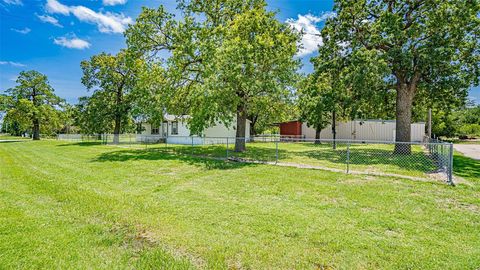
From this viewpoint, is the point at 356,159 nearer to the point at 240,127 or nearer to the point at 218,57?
Answer: the point at 240,127

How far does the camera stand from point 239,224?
461 cm

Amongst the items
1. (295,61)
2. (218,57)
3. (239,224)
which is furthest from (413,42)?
(239,224)

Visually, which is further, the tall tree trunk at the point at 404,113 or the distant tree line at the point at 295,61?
the tall tree trunk at the point at 404,113

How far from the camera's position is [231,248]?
366 cm

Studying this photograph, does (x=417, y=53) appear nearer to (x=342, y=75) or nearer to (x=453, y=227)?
(x=342, y=75)

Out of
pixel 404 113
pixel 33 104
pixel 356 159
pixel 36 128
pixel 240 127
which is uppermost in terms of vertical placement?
pixel 33 104

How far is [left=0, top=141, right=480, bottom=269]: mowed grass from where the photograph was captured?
11.1 ft

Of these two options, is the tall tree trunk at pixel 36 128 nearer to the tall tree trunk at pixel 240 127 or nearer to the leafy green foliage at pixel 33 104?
the leafy green foliage at pixel 33 104

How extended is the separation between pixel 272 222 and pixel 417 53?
1379 cm

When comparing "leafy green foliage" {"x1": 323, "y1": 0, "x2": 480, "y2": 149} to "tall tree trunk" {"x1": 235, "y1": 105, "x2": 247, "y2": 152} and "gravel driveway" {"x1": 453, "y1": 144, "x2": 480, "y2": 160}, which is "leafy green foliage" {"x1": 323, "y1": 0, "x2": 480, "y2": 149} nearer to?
"gravel driveway" {"x1": 453, "y1": 144, "x2": 480, "y2": 160}

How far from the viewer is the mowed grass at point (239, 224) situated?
11.1 ft

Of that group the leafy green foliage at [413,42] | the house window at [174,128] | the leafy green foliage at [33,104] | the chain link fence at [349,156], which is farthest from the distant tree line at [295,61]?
the leafy green foliage at [33,104]

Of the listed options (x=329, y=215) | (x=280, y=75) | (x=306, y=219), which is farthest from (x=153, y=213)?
(x=280, y=75)

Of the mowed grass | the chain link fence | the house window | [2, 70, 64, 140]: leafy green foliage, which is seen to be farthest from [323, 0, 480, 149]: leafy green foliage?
[2, 70, 64, 140]: leafy green foliage
